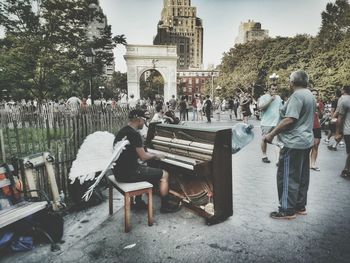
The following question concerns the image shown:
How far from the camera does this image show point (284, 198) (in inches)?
144

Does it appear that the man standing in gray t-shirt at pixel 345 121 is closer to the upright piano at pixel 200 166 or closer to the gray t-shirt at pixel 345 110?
the gray t-shirt at pixel 345 110

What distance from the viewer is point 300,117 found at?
350 cm

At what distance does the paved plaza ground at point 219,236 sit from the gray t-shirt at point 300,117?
116 cm

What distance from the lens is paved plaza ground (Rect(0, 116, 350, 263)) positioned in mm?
2975

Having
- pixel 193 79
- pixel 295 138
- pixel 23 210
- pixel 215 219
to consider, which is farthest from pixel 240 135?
pixel 193 79

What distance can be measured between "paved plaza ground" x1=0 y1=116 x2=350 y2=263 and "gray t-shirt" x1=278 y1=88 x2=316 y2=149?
1160 millimetres

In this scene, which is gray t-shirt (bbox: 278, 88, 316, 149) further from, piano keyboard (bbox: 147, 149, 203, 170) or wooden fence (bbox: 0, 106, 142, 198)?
wooden fence (bbox: 0, 106, 142, 198)

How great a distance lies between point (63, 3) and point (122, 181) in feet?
32.9

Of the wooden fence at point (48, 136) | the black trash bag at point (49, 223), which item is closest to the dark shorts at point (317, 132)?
the wooden fence at point (48, 136)

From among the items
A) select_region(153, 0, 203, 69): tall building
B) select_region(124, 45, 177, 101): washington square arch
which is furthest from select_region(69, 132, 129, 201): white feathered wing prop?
select_region(153, 0, 203, 69): tall building

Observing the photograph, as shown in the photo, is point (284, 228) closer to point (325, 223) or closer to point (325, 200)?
point (325, 223)

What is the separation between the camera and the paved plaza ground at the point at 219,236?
2.97 meters

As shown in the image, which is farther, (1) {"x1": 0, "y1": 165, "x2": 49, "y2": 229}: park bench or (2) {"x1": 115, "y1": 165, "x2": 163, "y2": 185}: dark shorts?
(2) {"x1": 115, "y1": 165, "x2": 163, "y2": 185}: dark shorts

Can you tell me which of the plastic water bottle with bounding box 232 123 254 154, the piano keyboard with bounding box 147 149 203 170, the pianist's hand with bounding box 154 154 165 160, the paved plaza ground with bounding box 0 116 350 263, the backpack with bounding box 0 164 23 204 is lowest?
the paved plaza ground with bounding box 0 116 350 263
